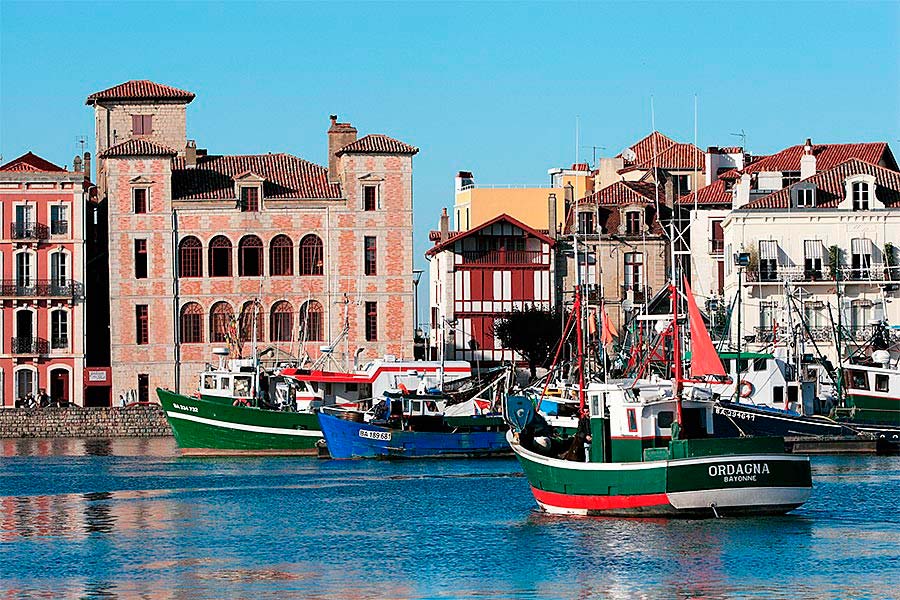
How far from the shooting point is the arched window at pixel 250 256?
315 feet

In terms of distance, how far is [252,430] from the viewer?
7412 cm

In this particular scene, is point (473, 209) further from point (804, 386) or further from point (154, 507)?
point (154, 507)

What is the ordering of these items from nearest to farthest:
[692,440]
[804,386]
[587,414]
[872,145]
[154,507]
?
1. [692,440]
2. [587,414]
3. [154,507]
4. [804,386]
5. [872,145]

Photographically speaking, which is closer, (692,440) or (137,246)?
(692,440)

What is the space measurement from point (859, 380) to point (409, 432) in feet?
53.3

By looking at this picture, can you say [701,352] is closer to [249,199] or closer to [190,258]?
[249,199]

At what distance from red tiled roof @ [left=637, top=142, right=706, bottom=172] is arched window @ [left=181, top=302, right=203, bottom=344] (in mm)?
27411

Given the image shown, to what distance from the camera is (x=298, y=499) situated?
55250mm

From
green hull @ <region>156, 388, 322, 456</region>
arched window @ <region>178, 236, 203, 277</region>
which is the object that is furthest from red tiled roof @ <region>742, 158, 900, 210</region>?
green hull @ <region>156, 388, 322, 456</region>

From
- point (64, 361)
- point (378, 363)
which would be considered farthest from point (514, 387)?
point (64, 361)

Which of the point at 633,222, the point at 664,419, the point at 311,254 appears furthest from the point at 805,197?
the point at 664,419

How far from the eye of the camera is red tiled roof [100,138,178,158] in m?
94.6

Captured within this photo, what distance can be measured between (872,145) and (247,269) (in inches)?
1315

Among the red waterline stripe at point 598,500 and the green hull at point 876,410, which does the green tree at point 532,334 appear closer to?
the green hull at point 876,410
